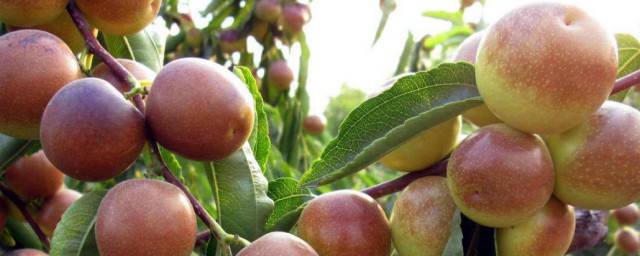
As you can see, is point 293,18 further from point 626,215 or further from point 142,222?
point 142,222

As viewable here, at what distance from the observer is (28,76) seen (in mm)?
1133

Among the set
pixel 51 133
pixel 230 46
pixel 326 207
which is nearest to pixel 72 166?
pixel 51 133

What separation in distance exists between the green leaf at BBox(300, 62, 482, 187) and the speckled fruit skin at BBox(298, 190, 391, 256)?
8 centimetres

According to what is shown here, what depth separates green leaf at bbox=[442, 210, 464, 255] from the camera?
3.63ft

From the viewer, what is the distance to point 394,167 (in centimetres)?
134

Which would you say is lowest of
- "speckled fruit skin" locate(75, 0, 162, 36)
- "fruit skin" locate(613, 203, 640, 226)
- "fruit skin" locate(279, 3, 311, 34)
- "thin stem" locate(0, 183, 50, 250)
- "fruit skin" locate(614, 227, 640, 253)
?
"fruit skin" locate(614, 227, 640, 253)

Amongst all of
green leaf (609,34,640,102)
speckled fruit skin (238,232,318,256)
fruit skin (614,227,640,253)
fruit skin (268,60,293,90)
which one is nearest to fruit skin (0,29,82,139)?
speckled fruit skin (238,232,318,256)

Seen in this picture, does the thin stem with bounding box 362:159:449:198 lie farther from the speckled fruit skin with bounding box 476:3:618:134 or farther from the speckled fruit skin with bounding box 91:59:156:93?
the speckled fruit skin with bounding box 91:59:156:93

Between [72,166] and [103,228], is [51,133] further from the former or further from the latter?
[103,228]

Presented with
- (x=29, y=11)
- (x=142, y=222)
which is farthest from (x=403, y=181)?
(x=29, y=11)

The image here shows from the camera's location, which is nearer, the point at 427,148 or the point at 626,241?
the point at 427,148

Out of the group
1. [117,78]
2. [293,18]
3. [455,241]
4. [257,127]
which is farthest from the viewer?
[293,18]

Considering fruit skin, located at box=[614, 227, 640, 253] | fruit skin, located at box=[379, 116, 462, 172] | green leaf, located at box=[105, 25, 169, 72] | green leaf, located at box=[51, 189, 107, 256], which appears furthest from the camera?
fruit skin, located at box=[614, 227, 640, 253]

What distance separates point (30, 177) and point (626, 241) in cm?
345
